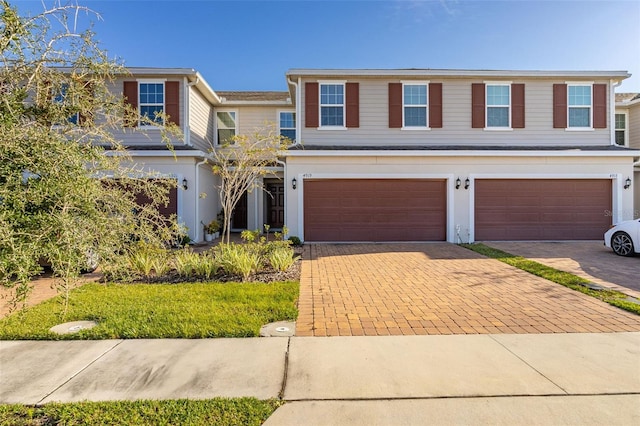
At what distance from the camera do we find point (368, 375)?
326cm

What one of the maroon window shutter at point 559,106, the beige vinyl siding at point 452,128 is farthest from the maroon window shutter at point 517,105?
the maroon window shutter at point 559,106

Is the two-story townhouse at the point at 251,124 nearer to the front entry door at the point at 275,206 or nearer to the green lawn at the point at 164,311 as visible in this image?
the front entry door at the point at 275,206

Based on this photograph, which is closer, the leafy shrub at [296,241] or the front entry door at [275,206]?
the leafy shrub at [296,241]

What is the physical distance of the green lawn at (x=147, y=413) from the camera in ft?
8.61

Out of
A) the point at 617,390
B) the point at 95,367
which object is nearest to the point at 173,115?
the point at 95,367

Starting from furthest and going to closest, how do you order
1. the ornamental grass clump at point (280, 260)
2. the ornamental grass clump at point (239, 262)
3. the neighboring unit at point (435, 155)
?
the neighboring unit at point (435, 155)
the ornamental grass clump at point (280, 260)
the ornamental grass clump at point (239, 262)

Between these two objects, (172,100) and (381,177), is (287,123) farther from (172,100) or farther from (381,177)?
(381,177)

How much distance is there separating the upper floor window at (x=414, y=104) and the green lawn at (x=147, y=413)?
11.5 m

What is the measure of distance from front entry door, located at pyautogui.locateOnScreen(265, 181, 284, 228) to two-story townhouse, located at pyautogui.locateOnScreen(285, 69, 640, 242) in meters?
4.48

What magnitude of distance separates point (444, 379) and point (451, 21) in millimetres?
10681

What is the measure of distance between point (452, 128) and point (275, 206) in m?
8.58

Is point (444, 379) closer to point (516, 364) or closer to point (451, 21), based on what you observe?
point (516, 364)

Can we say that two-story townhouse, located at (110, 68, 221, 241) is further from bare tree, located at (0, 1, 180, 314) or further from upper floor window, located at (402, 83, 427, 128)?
bare tree, located at (0, 1, 180, 314)

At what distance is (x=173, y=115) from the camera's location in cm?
1205
